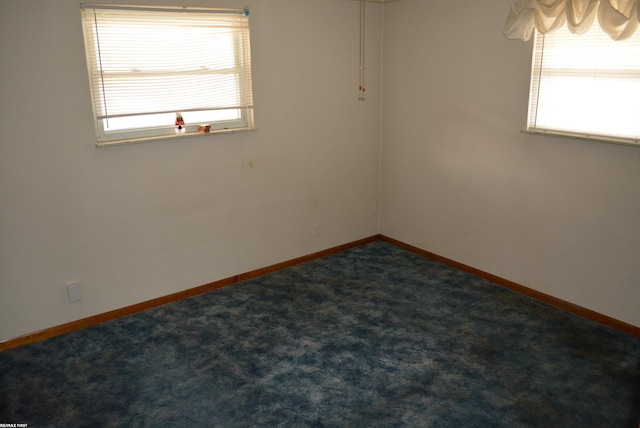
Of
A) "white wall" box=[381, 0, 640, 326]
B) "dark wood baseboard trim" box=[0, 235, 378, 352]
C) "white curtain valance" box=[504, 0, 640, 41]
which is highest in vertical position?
"white curtain valance" box=[504, 0, 640, 41]

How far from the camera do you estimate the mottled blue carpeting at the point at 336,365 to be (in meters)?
2.67

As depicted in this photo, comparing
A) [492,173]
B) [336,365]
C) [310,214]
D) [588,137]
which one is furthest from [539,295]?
[310,214]

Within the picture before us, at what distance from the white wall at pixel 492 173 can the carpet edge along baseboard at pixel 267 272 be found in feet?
0.16

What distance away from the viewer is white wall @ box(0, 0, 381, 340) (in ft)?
10.3

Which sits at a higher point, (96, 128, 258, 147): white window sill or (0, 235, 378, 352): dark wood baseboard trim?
(96, 128, 258, 147): white window sill

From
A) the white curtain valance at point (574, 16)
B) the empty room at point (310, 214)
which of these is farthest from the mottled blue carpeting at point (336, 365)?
the white curtain valance at point (574, 16)

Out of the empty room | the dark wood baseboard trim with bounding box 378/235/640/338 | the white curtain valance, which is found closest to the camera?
the white curtain valance

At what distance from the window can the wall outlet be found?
3.07 ft

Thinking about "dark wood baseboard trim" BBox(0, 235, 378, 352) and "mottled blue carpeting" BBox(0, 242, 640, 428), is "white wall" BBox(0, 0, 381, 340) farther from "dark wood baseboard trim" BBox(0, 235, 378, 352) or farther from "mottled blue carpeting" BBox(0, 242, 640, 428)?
"mottled blue carpeting" BBox(0, 242, 640, 428)

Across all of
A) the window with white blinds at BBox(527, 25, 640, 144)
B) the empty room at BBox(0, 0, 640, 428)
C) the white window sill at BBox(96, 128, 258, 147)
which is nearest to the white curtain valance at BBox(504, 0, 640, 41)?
the empty room at BBox(0, 0, 640, 428)

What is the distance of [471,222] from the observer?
4.22 meters

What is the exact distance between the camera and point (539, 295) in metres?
3.83

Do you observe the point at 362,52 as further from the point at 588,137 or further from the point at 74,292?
the point at 74,292

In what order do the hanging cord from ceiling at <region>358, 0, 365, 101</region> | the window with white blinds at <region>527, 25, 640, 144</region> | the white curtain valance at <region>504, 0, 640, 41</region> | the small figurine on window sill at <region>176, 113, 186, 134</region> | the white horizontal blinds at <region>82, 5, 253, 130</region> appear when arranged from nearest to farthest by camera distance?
the white curtain valance at <region>504, 0, 640, 41</region>, the window with white blinds at <region>527, 25, 640, 144</region>, the white horizontal blinds at <region>82, 5, 253, 130</region>, the small figurine on window sill at <region>176, 113, 186, 134</region>, the hanging cord from ceiling at <region>358, 0, 365, 101</region>
